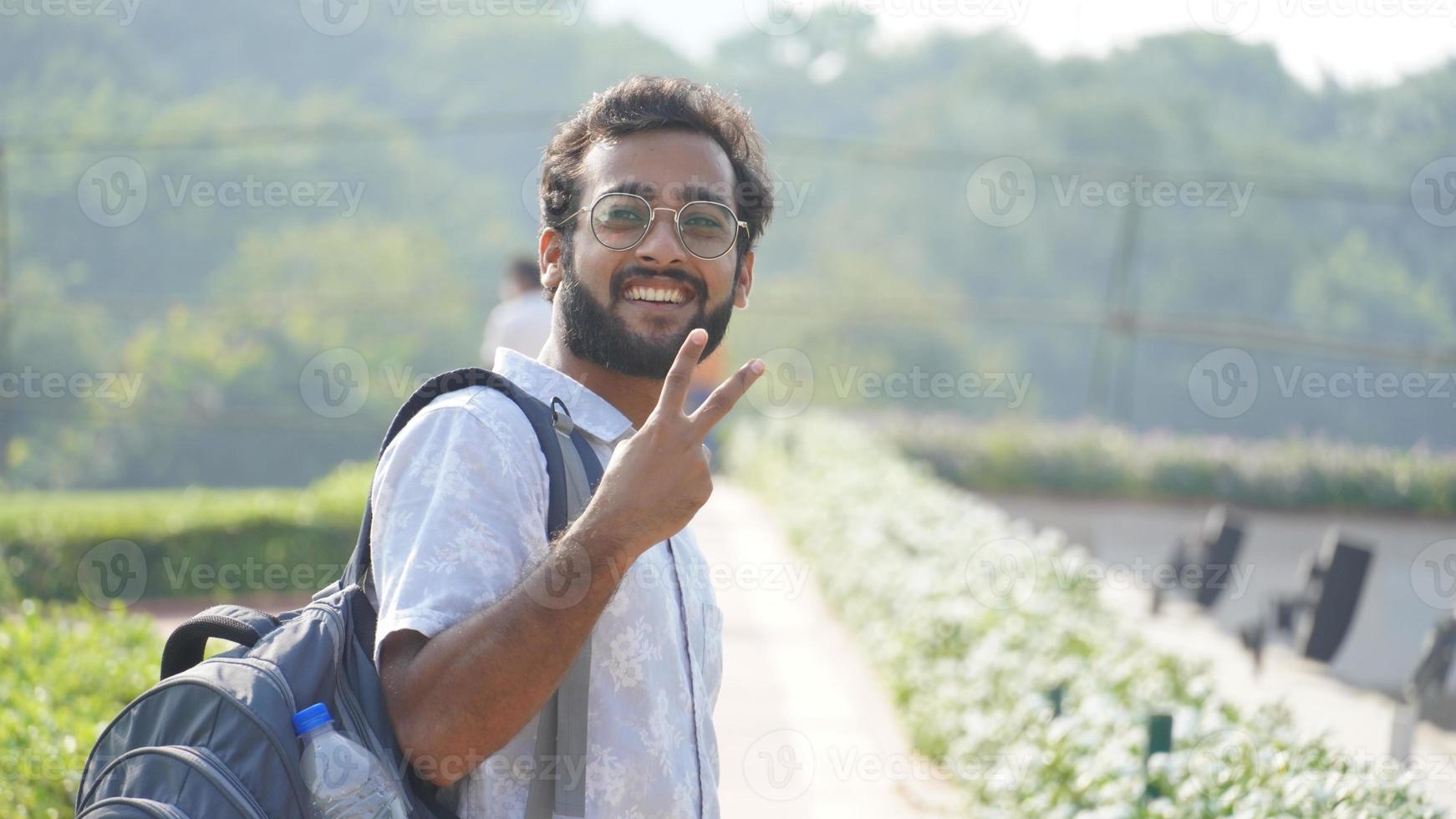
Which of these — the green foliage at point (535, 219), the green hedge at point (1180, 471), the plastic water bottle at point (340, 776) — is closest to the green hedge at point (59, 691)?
the plastic water bottle at point (340, 776)

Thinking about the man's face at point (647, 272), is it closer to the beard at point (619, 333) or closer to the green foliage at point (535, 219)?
the beard at point (619, 333)

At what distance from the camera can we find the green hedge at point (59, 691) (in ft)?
9.34

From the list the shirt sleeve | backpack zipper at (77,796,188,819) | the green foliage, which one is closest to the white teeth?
the shirt sleeve

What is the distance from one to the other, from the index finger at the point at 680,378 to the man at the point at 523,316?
13.5 ft

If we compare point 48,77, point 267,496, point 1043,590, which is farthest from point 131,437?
point 1043,590

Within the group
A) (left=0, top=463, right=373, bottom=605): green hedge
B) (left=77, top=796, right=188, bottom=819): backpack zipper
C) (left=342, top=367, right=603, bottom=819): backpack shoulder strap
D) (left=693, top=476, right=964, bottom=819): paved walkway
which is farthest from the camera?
(left=0, top=463, right=373, bottom=605): green hedge

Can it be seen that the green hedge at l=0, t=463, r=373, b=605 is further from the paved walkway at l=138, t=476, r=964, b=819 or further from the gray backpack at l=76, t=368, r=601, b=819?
the gray backpack at l=76, t=368, r=601, b=819

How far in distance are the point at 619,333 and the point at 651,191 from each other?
162mm

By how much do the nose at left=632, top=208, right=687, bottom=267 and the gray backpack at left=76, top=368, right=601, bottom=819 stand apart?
189 mm

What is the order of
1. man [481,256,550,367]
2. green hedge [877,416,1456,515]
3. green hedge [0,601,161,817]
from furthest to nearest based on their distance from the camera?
green hedge [877,416,1456,515] → man [481,256,550,367] → green hedge [0,601,161,817]

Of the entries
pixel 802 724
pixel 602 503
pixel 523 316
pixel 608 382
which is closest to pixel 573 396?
pixel 608 382

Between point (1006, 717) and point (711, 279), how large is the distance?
3.07 meters

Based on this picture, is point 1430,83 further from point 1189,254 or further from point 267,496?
point 267,496

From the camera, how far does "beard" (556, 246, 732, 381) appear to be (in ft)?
4.99
